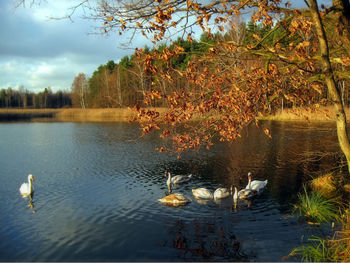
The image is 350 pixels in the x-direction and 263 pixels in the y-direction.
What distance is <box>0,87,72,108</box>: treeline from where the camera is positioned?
415ft

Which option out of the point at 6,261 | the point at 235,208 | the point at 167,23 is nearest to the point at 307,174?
the point at 235,208

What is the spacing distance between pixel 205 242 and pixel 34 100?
13503cm

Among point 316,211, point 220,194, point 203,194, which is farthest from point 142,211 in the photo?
point 316,211

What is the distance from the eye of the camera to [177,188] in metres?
15.9

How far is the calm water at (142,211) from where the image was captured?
9.38 meters

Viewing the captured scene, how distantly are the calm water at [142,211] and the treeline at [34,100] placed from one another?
113456 millimetres

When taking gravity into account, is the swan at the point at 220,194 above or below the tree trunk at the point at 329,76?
below

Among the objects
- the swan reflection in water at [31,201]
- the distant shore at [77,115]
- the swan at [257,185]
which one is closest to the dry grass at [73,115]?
the distant shore at [77,115]

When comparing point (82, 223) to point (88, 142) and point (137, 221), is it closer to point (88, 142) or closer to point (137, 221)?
point (137, 221)

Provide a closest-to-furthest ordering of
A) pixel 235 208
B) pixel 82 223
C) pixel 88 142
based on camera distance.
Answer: pixel 82 223 < pixel 235 208 < pixel 88 142

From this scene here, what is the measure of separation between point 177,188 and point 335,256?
9319 millimetres

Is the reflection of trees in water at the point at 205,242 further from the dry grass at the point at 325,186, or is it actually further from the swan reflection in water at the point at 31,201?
the swan reflection in water at the point at 31,201

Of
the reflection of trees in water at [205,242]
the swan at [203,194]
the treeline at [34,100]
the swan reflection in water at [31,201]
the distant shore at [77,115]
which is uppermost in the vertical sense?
the treeline at [34,100]

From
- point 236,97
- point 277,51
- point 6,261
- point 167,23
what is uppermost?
point 167,23
